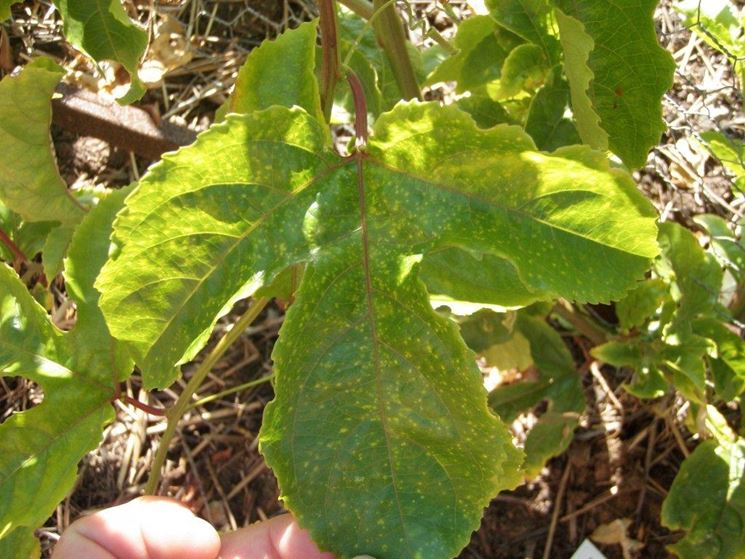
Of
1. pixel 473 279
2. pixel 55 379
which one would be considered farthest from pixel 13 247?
pixel 473 279

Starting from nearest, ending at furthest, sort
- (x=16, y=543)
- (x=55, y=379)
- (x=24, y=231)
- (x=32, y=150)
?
1. (x=55, y=379)
2. (x=16, y=543)
3. (x=32, y=150)
4. (x=24, y=231)

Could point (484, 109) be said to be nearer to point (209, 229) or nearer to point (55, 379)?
point (209, 229)

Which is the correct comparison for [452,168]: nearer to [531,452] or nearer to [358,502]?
[358,502]

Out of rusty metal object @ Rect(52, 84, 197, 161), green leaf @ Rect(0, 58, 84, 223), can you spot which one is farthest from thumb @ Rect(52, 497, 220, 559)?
rusty metal object @ Rect(52, 84, 197, 161)

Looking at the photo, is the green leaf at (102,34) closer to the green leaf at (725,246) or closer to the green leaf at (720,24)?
the green leaf at (720,24)

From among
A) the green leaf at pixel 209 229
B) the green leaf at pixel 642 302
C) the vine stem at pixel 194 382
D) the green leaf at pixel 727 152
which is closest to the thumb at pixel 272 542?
the vine stem at pixel 194 382

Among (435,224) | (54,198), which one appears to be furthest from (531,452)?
(54,198)
